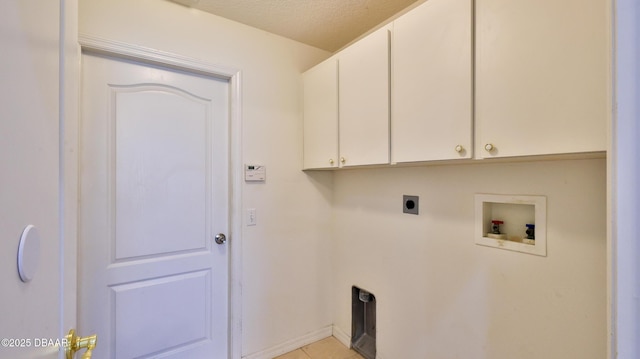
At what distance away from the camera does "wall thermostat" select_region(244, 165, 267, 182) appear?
6.04ft

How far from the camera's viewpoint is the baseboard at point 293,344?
75.1 inches

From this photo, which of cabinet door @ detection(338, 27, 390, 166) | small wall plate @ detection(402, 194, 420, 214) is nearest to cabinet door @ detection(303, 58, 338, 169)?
cabinet door @ detection(338, 27, 390, 166)

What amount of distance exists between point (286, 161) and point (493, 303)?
1.48 metres

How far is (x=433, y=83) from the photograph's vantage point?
3.87 ft

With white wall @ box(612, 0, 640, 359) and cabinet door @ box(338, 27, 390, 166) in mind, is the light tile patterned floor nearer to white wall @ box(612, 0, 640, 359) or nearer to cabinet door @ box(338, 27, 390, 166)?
cabinet door @ box(338, 27, 390, 166)

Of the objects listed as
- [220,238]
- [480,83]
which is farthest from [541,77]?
[220,238]

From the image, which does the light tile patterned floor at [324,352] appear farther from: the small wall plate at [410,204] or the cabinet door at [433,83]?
the cabinet door at [433,83]

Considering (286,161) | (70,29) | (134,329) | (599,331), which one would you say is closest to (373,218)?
(286,161)

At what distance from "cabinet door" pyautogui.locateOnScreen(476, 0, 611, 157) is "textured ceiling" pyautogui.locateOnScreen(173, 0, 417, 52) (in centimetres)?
80

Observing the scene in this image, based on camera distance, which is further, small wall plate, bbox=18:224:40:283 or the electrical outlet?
the electrical outlet

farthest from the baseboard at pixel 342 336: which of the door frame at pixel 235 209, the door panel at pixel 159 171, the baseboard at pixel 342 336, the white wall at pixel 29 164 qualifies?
the white wall at pixel 29 164

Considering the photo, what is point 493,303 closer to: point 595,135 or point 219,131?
point 595,135

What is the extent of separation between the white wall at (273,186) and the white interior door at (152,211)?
0.54 feet

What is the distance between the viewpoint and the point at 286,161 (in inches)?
79.7
